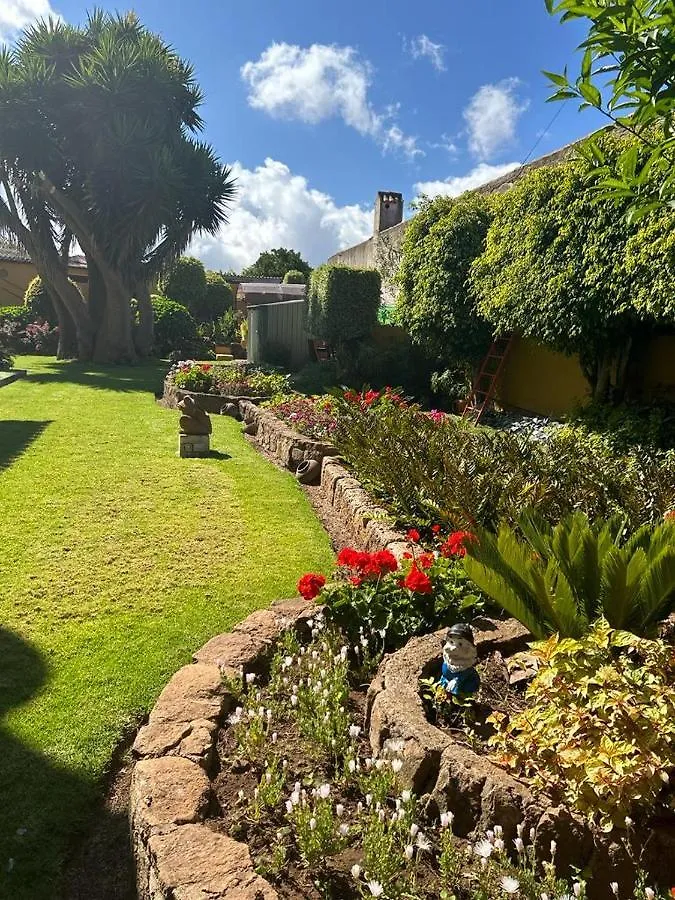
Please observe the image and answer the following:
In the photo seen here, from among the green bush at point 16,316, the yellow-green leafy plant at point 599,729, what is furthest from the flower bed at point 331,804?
the green bush at point 16,316

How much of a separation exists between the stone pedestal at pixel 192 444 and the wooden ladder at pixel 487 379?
5.03 metres

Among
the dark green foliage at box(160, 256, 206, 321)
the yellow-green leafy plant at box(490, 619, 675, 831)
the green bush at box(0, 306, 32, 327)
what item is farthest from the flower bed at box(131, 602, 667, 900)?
the dark green foliage at box(160, 256, 206, 321)

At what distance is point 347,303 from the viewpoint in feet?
45.5

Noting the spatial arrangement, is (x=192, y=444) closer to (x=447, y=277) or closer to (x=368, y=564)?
(x=368, y=564)

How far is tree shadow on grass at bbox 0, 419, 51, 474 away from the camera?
742cm

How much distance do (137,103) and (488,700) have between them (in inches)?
876

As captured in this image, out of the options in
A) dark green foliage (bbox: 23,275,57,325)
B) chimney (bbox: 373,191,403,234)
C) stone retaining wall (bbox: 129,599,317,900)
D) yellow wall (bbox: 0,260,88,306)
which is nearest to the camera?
stone retaining wall (bbox: 129,599,317,900)

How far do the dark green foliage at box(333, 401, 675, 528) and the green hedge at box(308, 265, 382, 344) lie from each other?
8137mm

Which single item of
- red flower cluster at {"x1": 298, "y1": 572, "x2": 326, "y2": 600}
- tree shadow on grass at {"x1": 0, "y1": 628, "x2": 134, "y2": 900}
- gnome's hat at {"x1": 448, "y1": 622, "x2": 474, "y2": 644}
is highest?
gnome's hat at {"x1": 448, "y1": 622, "x2": 474, "y2": 644}

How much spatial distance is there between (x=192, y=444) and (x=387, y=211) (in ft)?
46.5

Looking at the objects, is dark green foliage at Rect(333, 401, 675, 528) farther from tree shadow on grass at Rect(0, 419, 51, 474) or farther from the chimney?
the chimney

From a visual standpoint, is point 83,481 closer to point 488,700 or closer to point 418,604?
point 418,604

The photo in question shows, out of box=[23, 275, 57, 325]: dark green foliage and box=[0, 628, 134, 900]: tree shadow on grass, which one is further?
box=[23, 275, 57, 325]: dark green foliage

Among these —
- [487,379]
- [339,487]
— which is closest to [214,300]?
[487,379]
